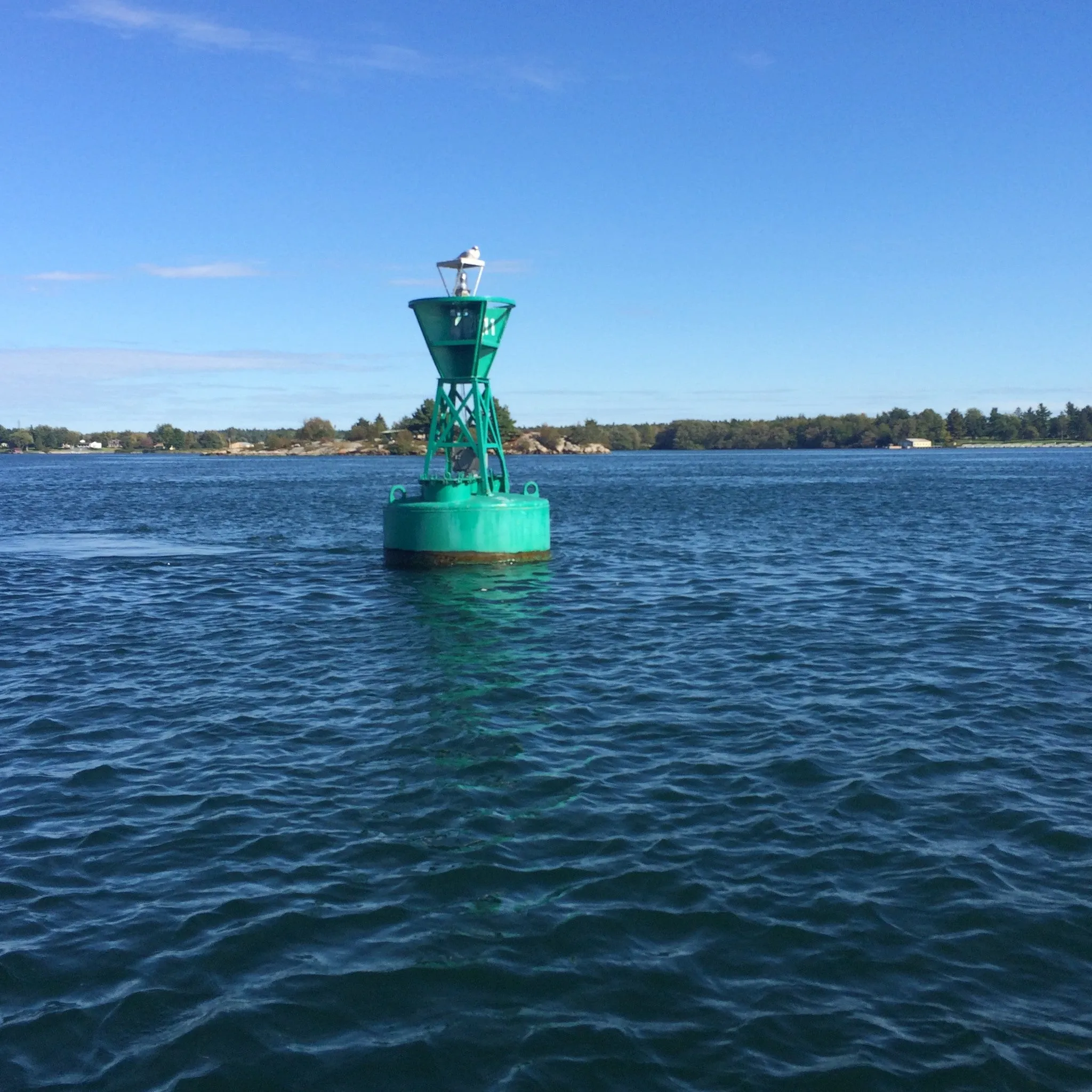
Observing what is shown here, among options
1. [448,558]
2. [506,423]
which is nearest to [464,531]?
[448,558]

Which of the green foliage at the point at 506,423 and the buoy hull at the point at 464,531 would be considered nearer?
the buoy hull at the point at 464,531

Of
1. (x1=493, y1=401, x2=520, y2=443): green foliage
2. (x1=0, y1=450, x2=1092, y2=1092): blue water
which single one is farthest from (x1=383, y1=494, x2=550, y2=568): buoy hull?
(x1=493, y1=401, x2=520, y2=443): green foliage

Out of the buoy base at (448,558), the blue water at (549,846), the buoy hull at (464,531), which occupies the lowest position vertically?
the blue water at (549,846)

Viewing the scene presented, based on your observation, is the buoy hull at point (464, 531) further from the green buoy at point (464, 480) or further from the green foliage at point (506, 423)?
the green foliage at point (506, 423)

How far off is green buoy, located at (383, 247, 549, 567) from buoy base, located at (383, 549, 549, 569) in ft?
0.07

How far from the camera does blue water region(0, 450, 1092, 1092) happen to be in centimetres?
664

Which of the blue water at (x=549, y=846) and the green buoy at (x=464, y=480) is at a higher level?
the green buoy at (x=464, y=480)

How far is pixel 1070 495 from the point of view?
6391 cm

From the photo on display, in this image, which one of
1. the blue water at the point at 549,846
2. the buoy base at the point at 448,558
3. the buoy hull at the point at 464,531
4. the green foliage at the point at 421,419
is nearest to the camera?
the blue water at the point at 549,846

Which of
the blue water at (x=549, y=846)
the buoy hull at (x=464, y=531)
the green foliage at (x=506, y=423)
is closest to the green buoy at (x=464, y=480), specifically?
the buoy hull at (x=464, y=531)

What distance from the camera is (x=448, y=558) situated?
90.0 ft

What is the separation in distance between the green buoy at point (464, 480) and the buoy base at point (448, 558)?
0.02 m

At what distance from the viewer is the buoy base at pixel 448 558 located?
27391 mm

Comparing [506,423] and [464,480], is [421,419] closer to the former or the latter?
[506,423]
